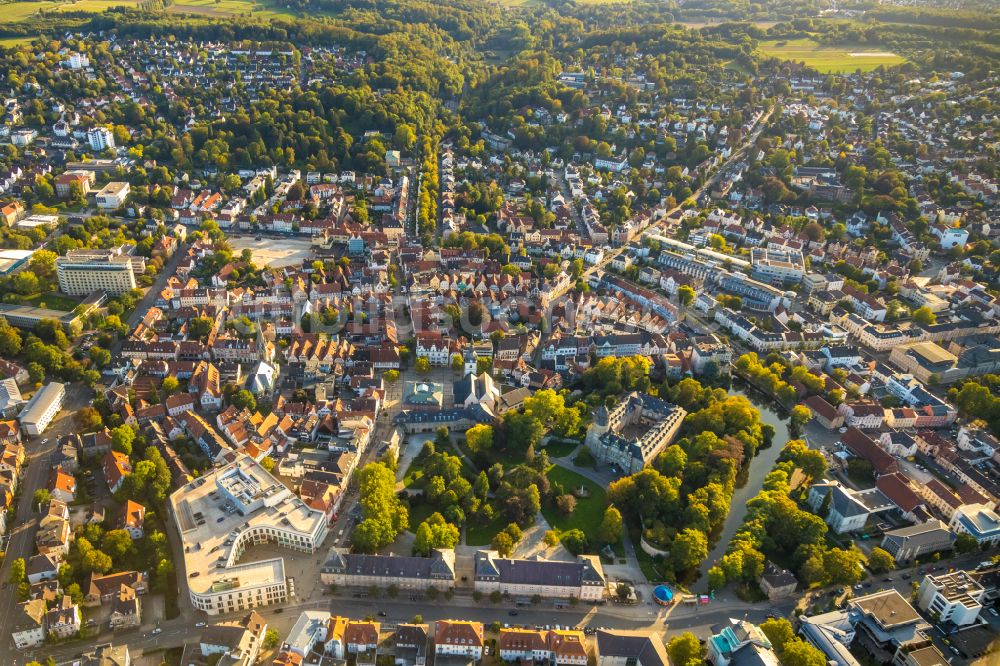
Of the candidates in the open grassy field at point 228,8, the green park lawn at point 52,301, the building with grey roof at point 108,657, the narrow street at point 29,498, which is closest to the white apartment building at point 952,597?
the building with grey roof at point 108,657

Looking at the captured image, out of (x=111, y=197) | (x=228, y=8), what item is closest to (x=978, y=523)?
(x=111, y=197)

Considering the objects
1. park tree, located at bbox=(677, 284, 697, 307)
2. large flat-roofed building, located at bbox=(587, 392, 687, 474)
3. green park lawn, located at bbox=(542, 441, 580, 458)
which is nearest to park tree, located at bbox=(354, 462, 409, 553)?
green park lawn, located at bbox=(542, 441, 580, 458)

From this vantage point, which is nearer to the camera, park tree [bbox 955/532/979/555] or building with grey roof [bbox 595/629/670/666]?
building with grey roof [bbox 595/629/670/666]

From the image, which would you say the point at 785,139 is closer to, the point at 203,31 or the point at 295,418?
the point at 295,418

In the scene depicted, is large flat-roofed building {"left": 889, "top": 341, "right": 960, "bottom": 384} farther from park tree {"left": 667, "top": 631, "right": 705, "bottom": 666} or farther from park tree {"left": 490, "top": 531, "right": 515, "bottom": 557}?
park tree {"left": 490, "top": 531, "right": 515, "bottom": 557}

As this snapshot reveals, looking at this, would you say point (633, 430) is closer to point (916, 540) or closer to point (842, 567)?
point (842, 567)

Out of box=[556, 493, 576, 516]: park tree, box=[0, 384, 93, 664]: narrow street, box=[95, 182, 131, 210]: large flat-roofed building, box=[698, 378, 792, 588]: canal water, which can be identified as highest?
box=[95, 182, 131, 210]: large flat-roofed building
